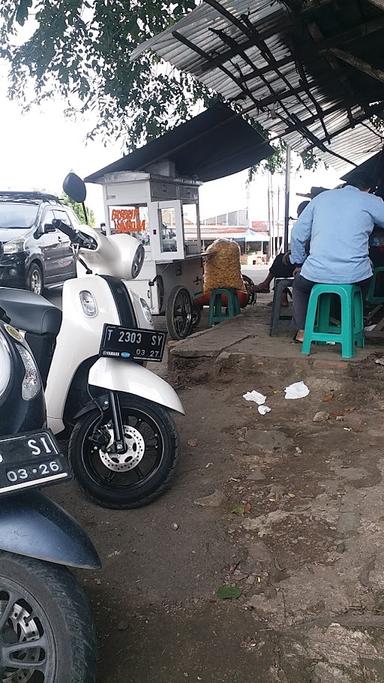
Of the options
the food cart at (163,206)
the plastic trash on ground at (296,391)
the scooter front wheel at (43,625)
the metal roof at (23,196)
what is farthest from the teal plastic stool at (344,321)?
the metal roof at (23,196)

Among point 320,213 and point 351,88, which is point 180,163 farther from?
point 320,213

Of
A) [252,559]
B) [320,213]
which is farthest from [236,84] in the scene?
[252,559]

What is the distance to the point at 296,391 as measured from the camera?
454 cm

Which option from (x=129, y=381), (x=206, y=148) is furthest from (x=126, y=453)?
(x=206, y=148)

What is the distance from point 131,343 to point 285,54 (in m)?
4.62

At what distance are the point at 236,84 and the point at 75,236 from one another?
4.31m

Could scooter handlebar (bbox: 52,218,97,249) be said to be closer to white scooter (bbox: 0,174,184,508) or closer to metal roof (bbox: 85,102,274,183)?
white scooter (bbox: 0,174,184,508)

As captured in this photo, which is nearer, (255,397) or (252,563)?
(252,563)

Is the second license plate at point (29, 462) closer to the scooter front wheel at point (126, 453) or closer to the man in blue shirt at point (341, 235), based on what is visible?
the scooter front wheel at point (126, 453)

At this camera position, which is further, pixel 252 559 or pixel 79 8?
pixel 79 8

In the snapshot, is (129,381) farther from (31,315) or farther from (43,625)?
(43,625)

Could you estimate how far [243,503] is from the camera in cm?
297

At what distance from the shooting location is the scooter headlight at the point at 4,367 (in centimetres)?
180

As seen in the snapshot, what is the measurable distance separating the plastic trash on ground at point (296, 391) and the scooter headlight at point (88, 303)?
6.84ft
